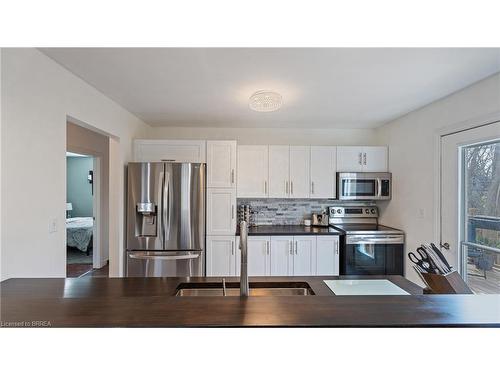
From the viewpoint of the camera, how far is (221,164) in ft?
10.4

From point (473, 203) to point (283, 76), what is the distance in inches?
74.8

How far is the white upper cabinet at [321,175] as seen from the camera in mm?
3477

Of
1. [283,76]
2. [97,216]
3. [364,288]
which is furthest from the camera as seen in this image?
[97,216]

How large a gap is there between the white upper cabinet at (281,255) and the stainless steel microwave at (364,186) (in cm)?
98

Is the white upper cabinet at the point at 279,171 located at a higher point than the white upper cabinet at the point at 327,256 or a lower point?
higher

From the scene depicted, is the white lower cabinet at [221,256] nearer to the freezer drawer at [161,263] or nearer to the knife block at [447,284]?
the freezer drawer at [161,263]

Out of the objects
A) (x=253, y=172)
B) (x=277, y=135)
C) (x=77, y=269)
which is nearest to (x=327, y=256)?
(x=253, y=172)

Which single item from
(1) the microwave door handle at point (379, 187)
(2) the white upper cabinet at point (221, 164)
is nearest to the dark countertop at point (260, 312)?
(2) the white upper cabinet at point (221, 164)

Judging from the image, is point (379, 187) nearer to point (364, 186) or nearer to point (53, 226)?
point (364, 186)

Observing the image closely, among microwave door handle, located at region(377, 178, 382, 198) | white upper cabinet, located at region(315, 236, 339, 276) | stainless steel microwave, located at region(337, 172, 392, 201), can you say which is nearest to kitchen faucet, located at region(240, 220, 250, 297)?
white upper cabinet, located at region(315, 236, 339, 276)

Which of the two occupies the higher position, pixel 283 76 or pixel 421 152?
pixel 283 76
